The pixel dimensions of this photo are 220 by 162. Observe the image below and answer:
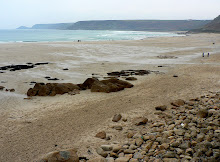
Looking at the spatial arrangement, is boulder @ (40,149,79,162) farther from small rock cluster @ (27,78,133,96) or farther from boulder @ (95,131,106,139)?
small rock cluster @ (27,78,133,96)

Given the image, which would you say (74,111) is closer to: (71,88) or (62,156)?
(71,88)

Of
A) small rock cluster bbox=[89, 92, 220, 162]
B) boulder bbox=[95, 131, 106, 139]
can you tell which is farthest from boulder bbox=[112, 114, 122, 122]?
boulder bbox=[95, 131, 106, 139]

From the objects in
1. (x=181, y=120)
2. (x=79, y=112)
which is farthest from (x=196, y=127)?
(x=79, y=112)

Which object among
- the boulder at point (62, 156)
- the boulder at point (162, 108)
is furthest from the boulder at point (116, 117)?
the boulder at point (62, 156)

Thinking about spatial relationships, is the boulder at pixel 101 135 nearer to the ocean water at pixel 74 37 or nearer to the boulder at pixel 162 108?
the boulder at pixel 162 108

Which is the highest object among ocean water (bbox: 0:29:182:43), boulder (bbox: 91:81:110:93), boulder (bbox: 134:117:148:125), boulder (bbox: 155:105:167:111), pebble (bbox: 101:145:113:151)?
ocean water (bbox: 0:29:182:43)

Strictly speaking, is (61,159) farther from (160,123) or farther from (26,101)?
(26,101)

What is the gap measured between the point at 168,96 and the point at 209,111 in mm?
2653

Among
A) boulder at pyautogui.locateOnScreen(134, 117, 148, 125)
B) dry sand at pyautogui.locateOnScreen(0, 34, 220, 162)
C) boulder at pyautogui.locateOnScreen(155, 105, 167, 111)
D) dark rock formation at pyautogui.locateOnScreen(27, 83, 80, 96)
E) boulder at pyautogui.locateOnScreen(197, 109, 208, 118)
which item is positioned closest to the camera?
dry sand at pyautogui.locateOnScreen(0, 34, 220, 162)

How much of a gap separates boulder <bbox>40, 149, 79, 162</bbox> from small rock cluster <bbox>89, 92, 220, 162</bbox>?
0.52 meters

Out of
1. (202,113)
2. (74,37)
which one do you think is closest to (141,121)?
(202,113)

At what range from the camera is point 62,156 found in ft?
17.5

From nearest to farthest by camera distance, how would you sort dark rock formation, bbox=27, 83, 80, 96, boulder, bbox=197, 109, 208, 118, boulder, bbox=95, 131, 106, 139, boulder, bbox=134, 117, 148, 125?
boulder, bbox=95, 131, 106, 139 < boulder, bbox=134, 117, 148, 125 < boulder, bbox=197, 109, 208, 118 < dark rock formation, bbox=27, 83, 80, 96

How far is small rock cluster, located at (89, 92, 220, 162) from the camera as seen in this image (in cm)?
527
